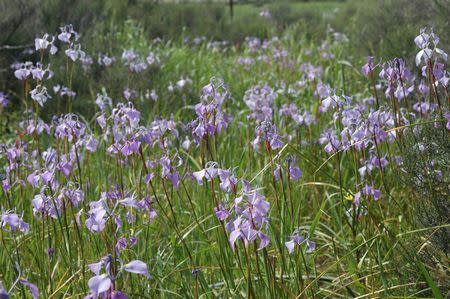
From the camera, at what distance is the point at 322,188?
375 centimetres

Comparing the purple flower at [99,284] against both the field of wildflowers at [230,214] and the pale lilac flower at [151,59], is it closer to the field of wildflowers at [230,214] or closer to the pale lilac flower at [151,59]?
the field of wildflowers at [230,214]

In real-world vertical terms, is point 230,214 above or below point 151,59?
below

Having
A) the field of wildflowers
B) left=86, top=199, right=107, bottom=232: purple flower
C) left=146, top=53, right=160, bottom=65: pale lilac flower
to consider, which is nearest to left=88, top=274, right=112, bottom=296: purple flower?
the field of wildflowers

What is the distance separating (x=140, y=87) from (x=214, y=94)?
3.46 m

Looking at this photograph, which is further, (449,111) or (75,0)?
(75,0)

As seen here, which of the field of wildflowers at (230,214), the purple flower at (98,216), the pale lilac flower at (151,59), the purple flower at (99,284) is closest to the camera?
the purple flower at (99,284)

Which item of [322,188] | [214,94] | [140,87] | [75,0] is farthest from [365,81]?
[214,94]

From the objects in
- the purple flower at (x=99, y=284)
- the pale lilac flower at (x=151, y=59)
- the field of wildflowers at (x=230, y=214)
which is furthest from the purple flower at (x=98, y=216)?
the pale lilac flower at (x=151, y=59)

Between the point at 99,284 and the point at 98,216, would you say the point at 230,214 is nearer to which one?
the point at 98,216

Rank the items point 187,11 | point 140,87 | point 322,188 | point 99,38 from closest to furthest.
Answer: point 322,188 < point 140,87 < point 99,38 < point 187,11

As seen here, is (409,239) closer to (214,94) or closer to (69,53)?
(214,94)

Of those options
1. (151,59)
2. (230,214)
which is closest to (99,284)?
(230,214)

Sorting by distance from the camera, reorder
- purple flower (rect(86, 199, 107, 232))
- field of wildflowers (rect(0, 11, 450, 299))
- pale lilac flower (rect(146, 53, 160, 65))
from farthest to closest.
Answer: pale lilac flower (rect(146, 53, 160, 65))
field of wildflowers (rect(0, 11, 450, 299))
purple flower (rect(86, 199, 107, 232))

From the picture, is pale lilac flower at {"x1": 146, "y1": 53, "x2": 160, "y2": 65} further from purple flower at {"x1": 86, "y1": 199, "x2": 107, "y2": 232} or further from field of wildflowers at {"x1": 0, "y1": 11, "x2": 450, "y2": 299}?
purple flower at {"x1": 86, "y1": 199, "x2": 107, "y2": 232}
